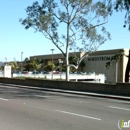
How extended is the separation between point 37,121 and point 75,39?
25.5 metres

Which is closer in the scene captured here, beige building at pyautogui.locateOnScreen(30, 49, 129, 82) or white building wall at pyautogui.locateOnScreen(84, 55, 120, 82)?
beige building at pyautogui.locateOnScreen(30, 49, 129, 82)

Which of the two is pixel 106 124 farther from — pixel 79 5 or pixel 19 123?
pixel 79 5

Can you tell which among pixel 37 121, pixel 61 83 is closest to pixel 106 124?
pixel 37 121

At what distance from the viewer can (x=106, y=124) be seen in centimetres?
808

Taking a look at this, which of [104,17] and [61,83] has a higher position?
[104,17]

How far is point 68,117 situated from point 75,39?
24.5 meters

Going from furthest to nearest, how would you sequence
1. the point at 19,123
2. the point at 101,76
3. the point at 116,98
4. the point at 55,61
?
the point at 55,61, the point at 101,76, the point at 116,98, the point at 19,123

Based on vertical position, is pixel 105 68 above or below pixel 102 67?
below

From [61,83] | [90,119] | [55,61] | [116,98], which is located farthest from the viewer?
[55,61]

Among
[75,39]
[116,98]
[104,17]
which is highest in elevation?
[104,17]

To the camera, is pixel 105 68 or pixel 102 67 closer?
pixel 105 68

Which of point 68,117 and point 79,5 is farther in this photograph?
point 79,5

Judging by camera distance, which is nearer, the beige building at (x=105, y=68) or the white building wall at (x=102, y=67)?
the beige building at (x=105, y=68)

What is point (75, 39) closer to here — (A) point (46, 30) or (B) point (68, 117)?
(A) point (46, 30)
